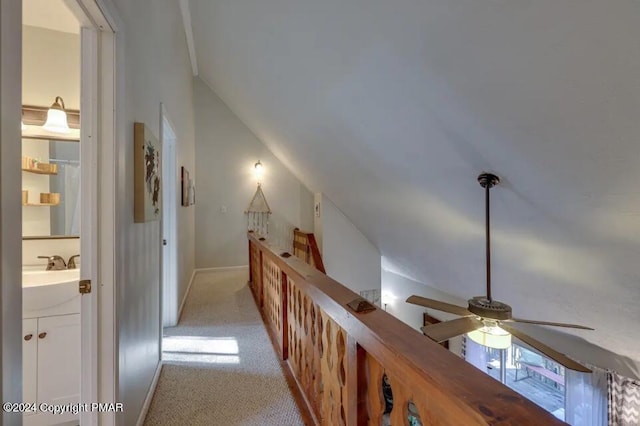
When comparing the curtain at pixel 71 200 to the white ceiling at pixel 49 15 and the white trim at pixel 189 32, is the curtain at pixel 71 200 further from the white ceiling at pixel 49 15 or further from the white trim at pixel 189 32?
the white trim at pixel 189 32

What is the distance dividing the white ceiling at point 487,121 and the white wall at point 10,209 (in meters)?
1.44

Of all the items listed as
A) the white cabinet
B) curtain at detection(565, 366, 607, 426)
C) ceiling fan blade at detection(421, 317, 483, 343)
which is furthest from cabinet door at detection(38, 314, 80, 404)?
curtain at detection(565, 366, 607, 426)

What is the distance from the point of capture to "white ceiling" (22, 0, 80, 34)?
167 centimetres

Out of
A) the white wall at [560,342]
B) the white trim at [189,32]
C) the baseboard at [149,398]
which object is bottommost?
the white wall at [560,342]

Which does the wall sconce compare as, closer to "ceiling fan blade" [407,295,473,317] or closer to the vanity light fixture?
the vanity light fixture

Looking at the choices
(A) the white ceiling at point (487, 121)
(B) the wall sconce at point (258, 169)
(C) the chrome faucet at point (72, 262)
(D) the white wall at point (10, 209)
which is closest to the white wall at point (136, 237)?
(C) the chrome faucet at point (72, 262)

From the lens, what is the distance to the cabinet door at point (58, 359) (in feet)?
5.16

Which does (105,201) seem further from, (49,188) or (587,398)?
(587,398)

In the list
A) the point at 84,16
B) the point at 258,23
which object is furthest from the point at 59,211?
the point at 258,23

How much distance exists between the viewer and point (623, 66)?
99 centimetres

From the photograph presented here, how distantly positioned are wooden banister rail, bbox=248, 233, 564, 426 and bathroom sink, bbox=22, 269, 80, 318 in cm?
122

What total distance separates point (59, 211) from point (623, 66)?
2.99 metres

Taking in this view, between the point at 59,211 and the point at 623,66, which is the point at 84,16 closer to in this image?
the point at 59,211

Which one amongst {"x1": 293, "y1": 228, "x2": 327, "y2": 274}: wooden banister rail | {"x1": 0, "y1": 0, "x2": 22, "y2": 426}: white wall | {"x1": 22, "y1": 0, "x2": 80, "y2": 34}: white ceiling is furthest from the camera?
{"x1": 293, "y1": 228, "x2": 327, "y2": 274}: wooden banister rail
